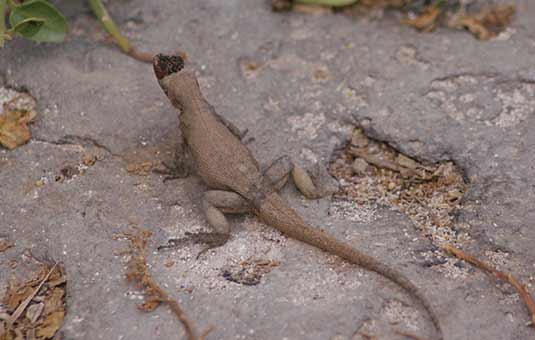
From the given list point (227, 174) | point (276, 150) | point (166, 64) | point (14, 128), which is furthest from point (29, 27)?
point (276, 150)

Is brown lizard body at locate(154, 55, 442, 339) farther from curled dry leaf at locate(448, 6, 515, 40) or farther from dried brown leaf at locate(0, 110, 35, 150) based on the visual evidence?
curled dry leaf at locate(448, 6, 515, 40)

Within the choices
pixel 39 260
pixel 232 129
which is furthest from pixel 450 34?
pixel 39 260

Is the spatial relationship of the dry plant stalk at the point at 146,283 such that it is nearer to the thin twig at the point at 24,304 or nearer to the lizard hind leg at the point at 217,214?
the lizard hind leg at the point at 217,214

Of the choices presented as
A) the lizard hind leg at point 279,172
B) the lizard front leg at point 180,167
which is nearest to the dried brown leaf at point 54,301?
the lizard front leg at point 180,167

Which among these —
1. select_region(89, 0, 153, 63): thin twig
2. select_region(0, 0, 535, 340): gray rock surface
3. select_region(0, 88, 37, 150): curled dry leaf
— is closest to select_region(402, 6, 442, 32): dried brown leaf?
select_region(0, 0, 535, 340): gray rock surface

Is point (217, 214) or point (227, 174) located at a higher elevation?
point (227, 174)

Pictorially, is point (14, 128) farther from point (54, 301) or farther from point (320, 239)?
point (320, 239)
